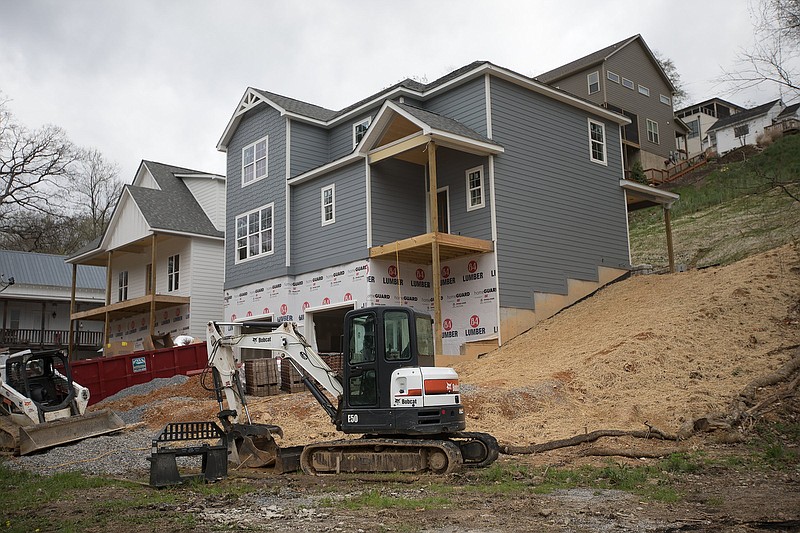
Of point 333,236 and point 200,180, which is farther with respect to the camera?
point 200,180

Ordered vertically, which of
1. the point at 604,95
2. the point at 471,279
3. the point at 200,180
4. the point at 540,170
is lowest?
the point at 471,279

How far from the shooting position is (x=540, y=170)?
79.3 feet

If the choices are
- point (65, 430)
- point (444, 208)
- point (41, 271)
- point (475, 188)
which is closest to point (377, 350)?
point (65, 430)

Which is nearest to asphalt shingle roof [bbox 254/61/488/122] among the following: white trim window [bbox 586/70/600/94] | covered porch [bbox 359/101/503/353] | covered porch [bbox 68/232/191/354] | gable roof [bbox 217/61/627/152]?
gable roof [bbox 217/61/627/152]

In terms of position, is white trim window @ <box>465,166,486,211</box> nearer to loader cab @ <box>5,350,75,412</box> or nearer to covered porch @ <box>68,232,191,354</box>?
loader cab @ <box>5,350,75,412</box>

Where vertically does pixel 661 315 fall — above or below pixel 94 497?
above

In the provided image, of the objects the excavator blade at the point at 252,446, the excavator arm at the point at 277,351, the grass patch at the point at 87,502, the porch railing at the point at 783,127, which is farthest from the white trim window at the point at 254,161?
the porch railing at the point at 783,127

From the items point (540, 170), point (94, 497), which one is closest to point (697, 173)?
point (540, 170)

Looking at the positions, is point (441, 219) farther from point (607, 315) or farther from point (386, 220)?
point (607, 315)

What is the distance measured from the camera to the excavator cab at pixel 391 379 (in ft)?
35.4

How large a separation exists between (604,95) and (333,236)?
85.1ft

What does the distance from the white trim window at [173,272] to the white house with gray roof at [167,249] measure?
4cm

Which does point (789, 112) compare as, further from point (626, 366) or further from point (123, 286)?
point (626, 366)

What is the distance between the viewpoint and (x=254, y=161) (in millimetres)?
29031
